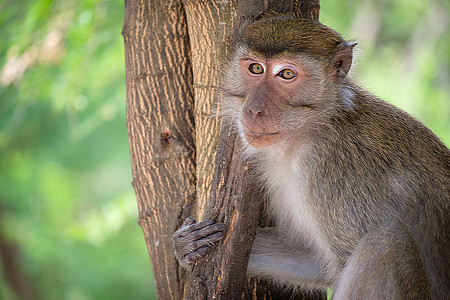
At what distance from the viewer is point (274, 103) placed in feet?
10.9

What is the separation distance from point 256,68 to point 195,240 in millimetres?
1125

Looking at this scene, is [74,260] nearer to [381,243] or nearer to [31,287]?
[31,287]

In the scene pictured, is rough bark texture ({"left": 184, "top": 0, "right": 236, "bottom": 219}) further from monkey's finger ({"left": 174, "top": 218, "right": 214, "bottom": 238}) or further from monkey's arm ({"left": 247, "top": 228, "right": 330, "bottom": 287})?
monkey's arm ({"left": 247, "top": 228, "right": 330, "bottom": 287})

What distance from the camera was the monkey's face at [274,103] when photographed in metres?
3.28

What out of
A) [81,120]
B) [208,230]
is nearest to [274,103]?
[208,230]

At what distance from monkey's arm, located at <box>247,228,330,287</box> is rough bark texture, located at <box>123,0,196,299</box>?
57 centimetres

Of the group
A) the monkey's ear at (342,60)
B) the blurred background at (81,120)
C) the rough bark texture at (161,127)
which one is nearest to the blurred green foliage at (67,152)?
the blurred background at (81,120)

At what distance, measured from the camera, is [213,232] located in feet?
11.2

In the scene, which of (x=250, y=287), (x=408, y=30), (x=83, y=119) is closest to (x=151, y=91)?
(x=250, y=287)

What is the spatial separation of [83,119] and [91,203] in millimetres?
5377

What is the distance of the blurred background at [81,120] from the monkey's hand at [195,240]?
7.45 feet

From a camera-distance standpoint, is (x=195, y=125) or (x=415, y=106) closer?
(x=195, y=125)

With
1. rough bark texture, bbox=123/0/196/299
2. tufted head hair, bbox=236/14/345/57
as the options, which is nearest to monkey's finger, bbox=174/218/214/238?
rough bark texture, bbox=123/0/196/299

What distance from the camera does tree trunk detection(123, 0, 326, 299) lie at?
12.6ft
